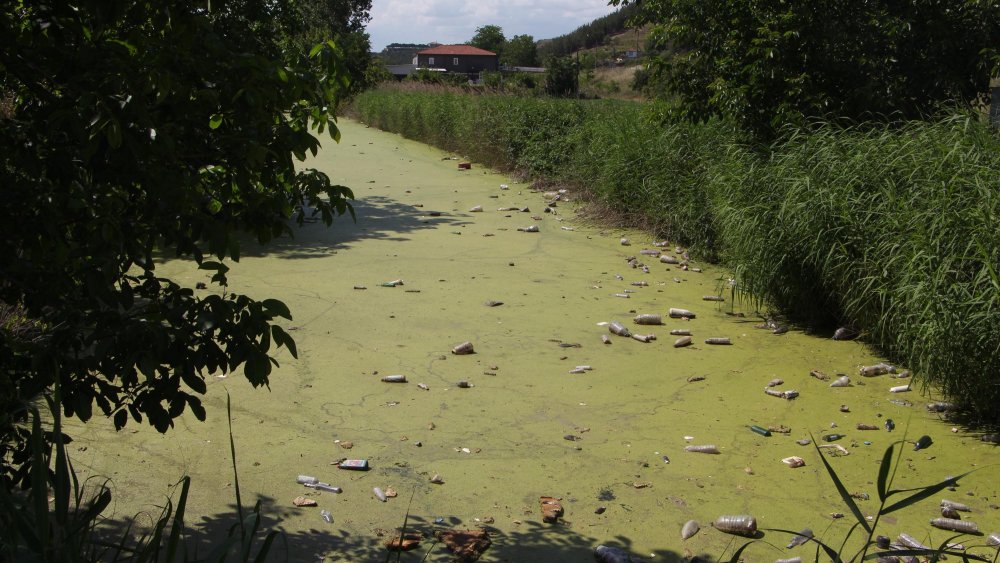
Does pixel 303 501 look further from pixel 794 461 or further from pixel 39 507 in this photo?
pixel 794 461

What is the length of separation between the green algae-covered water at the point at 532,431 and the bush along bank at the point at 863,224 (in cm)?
32

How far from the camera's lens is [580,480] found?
174 inches

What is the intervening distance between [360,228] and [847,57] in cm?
558

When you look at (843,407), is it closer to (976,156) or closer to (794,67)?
(976,156)

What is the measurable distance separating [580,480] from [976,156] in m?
3.31

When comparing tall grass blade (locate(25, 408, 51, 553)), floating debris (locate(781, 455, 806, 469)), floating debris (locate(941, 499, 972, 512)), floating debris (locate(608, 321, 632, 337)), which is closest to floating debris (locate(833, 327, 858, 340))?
floating debris (locate(608, 321, 632, 337))

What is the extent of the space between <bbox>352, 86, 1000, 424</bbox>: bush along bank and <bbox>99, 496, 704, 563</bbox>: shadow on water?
2.13 meters

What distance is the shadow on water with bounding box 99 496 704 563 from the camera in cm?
363

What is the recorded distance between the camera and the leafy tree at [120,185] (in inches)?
96.1

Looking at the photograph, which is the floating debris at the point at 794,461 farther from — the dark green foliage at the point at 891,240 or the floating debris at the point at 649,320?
the floating debris at the point at 649,320

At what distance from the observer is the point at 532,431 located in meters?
5.04

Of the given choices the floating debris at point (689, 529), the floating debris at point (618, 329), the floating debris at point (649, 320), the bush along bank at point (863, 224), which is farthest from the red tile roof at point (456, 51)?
the floating debris at point (689, 529)

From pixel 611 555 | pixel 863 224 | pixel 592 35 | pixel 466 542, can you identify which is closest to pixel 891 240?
pixel 863 224

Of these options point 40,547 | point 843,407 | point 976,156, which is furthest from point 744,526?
point 976,156
